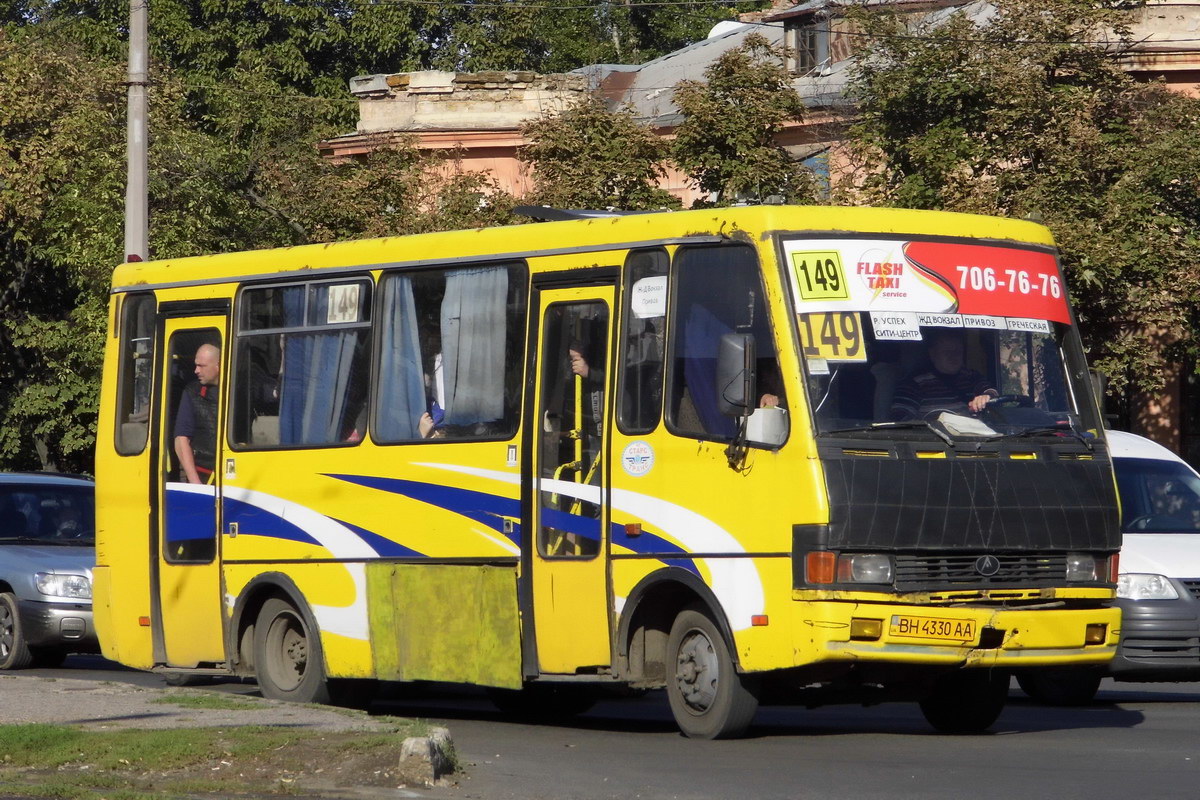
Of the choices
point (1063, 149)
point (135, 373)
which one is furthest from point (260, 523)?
point (1063, 149)

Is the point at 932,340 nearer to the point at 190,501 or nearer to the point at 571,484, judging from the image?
the point at 571,484

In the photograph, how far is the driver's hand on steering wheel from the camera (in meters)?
10.7

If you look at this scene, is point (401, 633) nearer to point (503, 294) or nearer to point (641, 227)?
point (503, 294)

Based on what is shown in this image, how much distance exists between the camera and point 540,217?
12.6 meters

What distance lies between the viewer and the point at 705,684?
35.8ft

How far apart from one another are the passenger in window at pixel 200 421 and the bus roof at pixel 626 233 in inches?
23.2

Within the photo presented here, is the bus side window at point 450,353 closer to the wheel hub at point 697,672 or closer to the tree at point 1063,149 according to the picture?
the wheel hub at point 697,672

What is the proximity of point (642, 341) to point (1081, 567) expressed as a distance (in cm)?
258

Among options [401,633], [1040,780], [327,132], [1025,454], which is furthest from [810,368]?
[327,132]

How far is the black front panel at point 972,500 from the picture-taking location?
1023 centimetres

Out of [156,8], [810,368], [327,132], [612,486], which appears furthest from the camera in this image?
[156,8]

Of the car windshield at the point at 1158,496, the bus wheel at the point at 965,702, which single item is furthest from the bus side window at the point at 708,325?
the car windshield at the point at 1158,496

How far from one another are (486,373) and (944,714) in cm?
325

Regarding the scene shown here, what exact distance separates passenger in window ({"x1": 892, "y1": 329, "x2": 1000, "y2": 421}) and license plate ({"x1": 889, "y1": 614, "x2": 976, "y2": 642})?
3.33 ft
